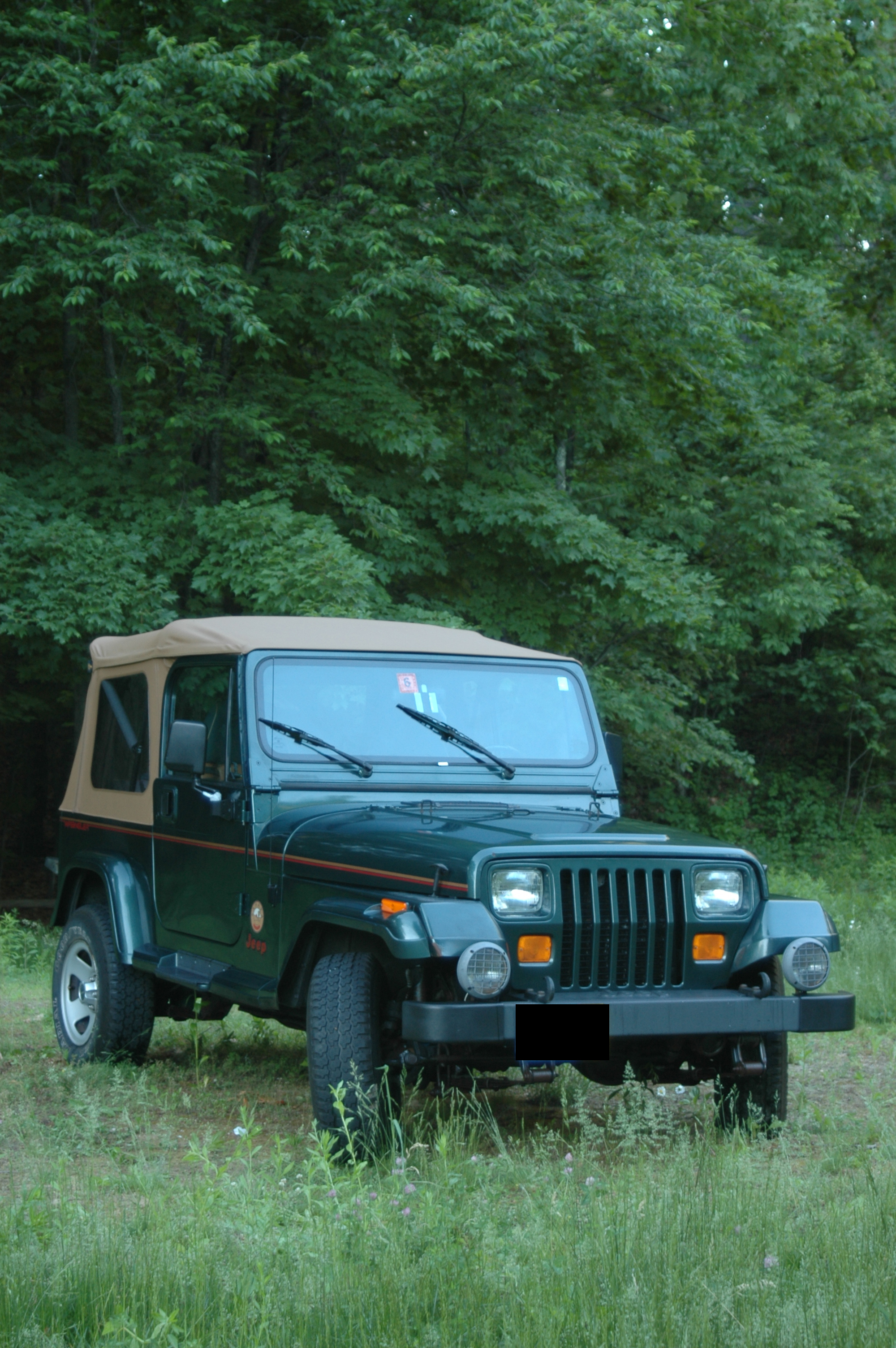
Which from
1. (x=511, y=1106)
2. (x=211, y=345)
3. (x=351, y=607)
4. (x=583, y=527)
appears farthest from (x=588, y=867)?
(x=211, y=345)

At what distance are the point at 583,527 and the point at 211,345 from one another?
394 cm

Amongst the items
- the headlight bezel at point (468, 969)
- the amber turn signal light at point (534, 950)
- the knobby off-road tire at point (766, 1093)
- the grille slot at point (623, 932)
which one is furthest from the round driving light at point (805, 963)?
the headlight bezel at point (468, 969)

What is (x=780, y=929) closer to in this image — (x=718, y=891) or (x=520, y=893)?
(x=718, y=891)

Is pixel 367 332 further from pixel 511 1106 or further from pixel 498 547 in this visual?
pixel 511 1106

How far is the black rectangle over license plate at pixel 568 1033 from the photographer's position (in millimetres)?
4281

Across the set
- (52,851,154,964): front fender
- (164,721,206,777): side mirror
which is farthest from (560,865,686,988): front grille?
(52,851,154,964): front fender

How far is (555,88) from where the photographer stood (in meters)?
13.4

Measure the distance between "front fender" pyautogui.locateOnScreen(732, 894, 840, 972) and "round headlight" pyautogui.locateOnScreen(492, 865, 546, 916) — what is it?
788 millimetres

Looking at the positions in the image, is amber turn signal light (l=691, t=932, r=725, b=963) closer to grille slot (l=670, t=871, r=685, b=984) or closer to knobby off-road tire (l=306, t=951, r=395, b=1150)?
grille slot (l=670, t=871, r=685, b=984)

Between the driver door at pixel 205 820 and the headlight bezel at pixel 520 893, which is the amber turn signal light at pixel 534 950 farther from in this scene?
the driver door at pixel 205 820

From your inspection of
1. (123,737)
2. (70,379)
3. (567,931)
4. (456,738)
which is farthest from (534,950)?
(70,379)

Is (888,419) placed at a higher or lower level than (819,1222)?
higher

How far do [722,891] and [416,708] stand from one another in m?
1.57

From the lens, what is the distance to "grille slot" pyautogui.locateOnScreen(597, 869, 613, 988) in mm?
4559
